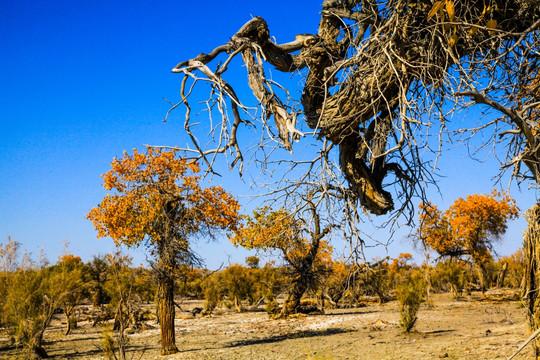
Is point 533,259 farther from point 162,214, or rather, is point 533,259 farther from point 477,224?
point 477,224

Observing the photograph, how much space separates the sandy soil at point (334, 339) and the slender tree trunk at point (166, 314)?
408mm

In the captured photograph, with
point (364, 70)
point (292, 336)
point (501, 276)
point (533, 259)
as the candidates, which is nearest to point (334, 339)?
point (292, 336)

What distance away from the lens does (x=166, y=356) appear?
427 inches

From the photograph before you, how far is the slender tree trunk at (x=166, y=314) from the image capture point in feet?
36.4

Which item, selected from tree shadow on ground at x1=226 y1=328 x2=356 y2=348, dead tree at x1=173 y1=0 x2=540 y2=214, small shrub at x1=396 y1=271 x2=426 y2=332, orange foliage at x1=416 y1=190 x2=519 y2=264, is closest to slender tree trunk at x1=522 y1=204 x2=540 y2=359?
dead tree at x1=173 y1=0 x2=540 y2=214

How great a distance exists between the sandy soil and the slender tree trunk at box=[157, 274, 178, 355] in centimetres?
41

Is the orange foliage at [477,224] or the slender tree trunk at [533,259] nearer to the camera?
the slender tree trunk at [533,259]

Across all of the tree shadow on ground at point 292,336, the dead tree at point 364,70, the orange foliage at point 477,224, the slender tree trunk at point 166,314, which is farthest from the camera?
the orange foliage at point 477,224

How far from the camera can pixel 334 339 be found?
39.3 ft

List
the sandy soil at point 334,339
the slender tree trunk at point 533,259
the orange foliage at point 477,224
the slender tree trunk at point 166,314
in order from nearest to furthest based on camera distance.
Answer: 1. the slender tree trunk at point 533,259
2. the sandy soil at point 334,339
3. the slender tree trunk at point 166,314
4. the orange foliage at point 477,224

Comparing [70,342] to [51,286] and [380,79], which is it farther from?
[380,79]

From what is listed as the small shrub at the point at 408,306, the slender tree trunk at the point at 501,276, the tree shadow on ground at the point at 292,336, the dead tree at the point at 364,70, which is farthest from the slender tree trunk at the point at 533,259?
the slender tree trunk at the point at 501,276

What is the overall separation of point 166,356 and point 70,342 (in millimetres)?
5629

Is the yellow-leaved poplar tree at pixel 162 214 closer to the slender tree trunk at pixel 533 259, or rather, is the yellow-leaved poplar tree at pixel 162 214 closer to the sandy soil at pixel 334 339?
the sandy soil at pixel 334 339
